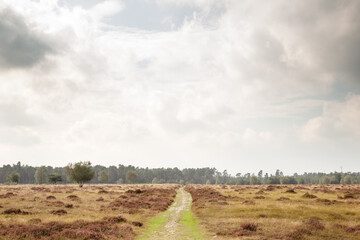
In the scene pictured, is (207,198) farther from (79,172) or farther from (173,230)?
(79,172)

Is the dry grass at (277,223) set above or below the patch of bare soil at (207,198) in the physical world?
above

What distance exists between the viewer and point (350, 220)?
942 inches

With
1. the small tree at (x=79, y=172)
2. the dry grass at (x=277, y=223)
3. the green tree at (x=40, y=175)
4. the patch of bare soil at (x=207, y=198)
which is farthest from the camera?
the green tree at (x=40, y=175)

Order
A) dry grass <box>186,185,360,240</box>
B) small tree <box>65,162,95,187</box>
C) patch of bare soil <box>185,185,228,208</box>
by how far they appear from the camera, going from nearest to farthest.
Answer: dry grass <box>186,185,360,240</box>, patch of bare soil <box>185,185,228,208</box>, small tree <box>65,162,95,187</box>

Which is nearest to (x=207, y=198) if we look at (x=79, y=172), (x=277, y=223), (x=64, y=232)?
(x=277, y=223)

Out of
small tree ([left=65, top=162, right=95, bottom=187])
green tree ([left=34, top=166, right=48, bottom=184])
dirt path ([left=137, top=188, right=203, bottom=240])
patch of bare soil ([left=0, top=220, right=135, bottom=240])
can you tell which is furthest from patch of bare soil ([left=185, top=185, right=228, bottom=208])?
green tree ([left=34, top=166, right=48, bottom=184])

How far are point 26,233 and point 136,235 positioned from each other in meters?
7.64

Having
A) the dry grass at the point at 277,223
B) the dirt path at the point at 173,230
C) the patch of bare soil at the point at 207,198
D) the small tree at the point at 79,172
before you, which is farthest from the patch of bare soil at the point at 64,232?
the small tree at the point at 79,172

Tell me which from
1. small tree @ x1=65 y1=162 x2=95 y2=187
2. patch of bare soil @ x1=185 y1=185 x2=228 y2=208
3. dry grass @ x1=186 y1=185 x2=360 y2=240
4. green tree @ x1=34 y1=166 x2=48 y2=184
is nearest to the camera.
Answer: dry grass @ x1=186 y1=185 x2=360 y2=240

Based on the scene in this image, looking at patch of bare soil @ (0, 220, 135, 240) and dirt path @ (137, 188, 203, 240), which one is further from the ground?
patch of bare soil @ (0, 220, 135, 240)

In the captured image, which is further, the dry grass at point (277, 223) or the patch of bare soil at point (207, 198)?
the patch of bare soil at point (207, 198)

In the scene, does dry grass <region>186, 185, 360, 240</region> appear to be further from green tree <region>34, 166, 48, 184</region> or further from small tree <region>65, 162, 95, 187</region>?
green tree <region>34, 166, 48, 184</region>

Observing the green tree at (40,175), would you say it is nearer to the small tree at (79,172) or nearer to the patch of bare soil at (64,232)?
the small tree at (79,172)

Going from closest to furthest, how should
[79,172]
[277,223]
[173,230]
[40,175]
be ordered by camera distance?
[173,230]
[277,223]
[79,172]
[40,175]
